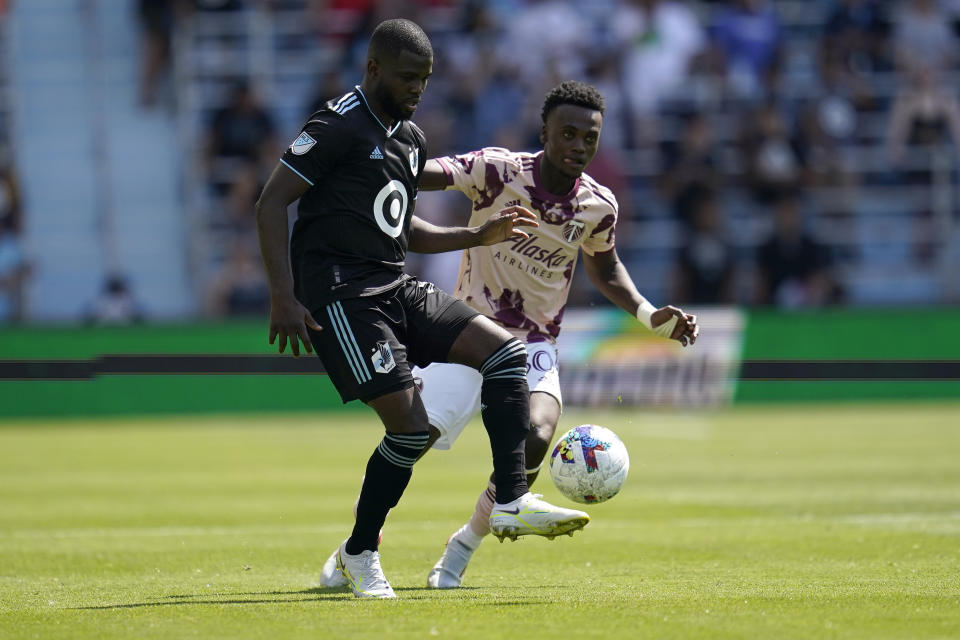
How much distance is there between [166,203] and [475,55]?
18.8 ft

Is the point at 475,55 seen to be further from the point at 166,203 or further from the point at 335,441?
the point at 335,441

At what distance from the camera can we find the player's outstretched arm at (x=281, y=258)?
20.6 ft

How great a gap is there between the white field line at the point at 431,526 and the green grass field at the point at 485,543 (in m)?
0.04

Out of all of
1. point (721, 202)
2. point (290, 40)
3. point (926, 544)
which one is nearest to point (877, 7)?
point (721, 202)

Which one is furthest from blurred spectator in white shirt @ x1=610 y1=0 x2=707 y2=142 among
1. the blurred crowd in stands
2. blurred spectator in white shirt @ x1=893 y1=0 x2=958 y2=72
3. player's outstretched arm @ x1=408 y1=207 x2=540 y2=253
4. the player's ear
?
the player's ear

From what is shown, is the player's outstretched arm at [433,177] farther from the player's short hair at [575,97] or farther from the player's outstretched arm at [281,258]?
the player's outstretched arm at [281,258]

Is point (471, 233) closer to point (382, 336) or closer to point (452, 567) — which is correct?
point (382, 336)

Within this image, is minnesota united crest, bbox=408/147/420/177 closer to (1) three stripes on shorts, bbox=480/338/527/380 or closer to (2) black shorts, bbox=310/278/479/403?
(2) black shorts, bbox=310/278/479/403

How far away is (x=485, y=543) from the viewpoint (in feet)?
31.4

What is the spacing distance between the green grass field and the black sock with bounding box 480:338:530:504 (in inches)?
27.7

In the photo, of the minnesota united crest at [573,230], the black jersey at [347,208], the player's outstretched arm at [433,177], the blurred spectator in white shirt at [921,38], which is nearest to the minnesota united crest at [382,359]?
the black jersey at [347,208]

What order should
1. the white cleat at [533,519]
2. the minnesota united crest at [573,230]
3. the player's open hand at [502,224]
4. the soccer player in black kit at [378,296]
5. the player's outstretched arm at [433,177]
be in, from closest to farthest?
the white cleat at [533,519], the soccer player in black kit at [378,296], the player's open hand at [502,224], the player's outstretched arm at [433,177], the minnesota united crest at [573,230]

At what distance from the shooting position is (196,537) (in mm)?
9500

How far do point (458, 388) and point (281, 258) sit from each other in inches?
65.1
